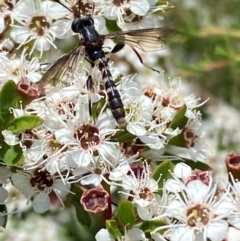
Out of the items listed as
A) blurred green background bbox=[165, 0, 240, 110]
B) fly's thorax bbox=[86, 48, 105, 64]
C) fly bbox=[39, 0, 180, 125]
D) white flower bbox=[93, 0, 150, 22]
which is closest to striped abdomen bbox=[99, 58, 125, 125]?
fly bbox=[39, 0, 180, 125]

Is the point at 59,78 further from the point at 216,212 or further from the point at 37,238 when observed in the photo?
the point at 37,238

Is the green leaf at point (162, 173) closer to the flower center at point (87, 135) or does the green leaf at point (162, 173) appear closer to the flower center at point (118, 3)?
the flower center at point (87, 135)

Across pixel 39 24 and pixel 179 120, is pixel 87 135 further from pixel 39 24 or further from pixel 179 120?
pixel 39 24

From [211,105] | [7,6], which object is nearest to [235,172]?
[7,6]

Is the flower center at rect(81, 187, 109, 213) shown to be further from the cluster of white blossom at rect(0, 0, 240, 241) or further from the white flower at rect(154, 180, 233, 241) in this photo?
the white flower at rect(154, 180, 233, 241)

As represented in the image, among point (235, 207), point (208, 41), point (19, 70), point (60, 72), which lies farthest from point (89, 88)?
point (208, 41)

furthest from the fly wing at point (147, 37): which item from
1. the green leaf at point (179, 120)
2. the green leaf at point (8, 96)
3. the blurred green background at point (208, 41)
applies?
the blurred green background at point (208, 41)

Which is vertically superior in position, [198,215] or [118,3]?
[118,3]
